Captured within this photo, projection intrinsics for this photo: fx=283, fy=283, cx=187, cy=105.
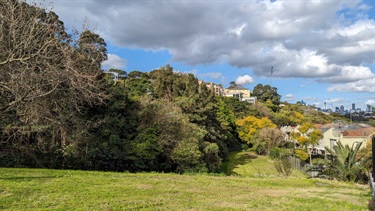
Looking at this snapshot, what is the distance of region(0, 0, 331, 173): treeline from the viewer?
341 inches

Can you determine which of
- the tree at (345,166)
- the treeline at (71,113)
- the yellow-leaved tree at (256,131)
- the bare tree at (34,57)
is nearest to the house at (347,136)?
the yellow-leaved tree at (256,131)

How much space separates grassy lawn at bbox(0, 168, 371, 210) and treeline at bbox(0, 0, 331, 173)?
9.13ft

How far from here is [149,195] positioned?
646 cm

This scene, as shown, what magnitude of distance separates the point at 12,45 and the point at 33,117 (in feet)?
12.5

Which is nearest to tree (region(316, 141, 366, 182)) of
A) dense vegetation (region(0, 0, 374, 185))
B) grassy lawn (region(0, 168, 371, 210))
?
dense vegetation (region(0, 0, 374, 185))

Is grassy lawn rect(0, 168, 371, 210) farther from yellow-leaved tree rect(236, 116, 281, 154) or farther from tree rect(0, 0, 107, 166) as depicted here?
yellow-leaved tree rect(236, 116, 281, 154)

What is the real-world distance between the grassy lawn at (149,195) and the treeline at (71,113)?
2.78 metres

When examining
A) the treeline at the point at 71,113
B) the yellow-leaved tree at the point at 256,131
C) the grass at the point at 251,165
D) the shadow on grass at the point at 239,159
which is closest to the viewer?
the treeline at the point at 71,113

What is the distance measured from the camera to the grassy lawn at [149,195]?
5492 mm

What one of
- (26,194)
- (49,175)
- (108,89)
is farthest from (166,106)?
(26,194)

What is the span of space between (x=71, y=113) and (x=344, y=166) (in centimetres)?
1319

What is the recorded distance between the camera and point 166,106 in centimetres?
1919

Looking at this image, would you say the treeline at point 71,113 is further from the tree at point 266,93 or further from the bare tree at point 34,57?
the tree at point 266,93

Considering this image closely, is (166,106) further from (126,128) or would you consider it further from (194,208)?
(194,208)
